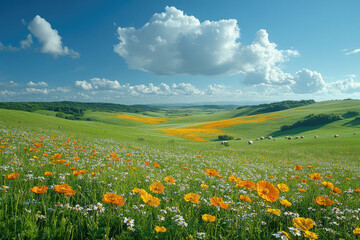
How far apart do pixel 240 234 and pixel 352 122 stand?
8074cm

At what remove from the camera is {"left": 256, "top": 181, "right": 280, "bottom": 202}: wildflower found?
296 cm

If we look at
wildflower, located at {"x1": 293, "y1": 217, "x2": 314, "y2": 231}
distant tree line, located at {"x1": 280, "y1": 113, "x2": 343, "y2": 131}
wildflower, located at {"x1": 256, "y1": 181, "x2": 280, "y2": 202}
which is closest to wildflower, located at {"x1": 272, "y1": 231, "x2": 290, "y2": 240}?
wildflower, located at {"x1": 293, "y1": 217, "x2": 314, "y2": 231}

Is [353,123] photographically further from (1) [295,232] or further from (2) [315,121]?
(1) [295,232]

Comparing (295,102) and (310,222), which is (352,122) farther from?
(295,102)

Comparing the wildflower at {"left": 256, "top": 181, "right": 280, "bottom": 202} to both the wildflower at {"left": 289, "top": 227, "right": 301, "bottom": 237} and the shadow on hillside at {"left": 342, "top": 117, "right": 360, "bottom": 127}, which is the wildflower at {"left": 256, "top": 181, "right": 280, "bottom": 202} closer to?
the wildflower at {"left": 289, "top": 227, "right": 301, "bottom": 237}

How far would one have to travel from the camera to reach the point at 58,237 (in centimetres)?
232

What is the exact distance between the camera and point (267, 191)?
3098mm

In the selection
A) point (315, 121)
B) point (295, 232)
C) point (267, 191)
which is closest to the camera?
point (295, 232)


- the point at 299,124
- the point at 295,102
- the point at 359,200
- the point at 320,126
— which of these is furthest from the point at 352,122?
the point at 295,102

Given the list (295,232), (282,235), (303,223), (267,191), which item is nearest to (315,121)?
(267,191)

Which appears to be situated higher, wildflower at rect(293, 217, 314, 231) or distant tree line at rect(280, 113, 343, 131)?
wildflower at rect(293, 217, 314, 231)

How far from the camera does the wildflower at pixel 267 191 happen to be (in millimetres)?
2958

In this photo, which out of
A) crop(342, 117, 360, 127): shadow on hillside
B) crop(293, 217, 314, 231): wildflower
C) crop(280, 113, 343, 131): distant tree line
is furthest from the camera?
crop(280, 113, 343, 131): distant tree line

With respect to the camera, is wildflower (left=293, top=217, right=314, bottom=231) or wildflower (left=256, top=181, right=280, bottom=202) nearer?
wildflower (left=293, top=217, right=314, bottom=231)
